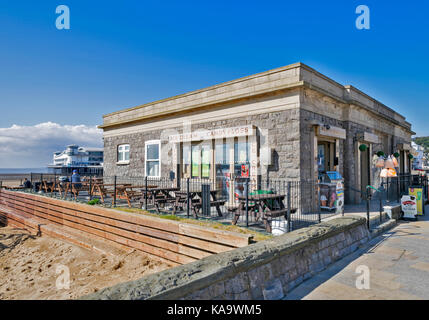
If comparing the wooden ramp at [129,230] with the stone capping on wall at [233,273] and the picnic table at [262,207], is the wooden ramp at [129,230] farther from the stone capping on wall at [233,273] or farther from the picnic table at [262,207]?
the stone capping on wall at [233,273]

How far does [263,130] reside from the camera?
31.3 ft

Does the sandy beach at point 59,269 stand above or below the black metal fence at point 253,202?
below

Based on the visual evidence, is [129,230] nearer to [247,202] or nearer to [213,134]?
[247,202]

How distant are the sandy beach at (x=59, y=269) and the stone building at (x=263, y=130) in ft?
16.0

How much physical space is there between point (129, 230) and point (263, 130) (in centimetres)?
530

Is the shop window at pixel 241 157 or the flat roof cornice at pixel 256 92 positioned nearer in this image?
the flat roof cornice at pixel 256 92

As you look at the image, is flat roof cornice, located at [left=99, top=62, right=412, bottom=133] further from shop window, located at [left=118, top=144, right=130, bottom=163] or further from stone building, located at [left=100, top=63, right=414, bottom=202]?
shop window, located at [left=118, top=144, right=130, bottom=163]

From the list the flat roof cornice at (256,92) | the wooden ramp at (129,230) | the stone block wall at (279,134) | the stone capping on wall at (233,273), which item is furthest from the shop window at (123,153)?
the stone capping on wall at (233,273)

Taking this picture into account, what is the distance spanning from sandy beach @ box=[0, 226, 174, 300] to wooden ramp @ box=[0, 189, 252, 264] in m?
0.37

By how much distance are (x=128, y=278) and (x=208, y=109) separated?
699 cm

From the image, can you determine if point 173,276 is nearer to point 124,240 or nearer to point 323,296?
point 323,296

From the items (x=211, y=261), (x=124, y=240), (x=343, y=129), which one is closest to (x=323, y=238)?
(x=211, y=261)

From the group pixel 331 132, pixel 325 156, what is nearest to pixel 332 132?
pixel 331 132

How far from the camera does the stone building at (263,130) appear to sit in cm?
895
